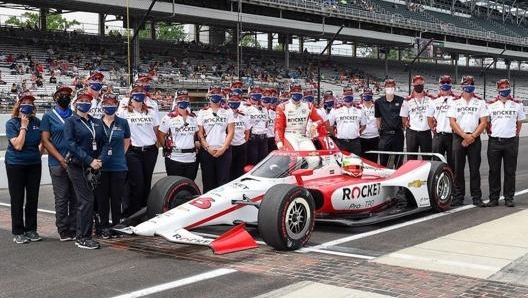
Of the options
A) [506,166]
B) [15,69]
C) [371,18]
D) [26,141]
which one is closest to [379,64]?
[371,18]

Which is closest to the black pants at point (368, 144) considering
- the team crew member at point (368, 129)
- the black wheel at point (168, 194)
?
the team crew member at point (368, 129)

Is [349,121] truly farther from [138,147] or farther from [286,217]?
[286,217]

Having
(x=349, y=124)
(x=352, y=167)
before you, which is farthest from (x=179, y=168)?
(x=349, y=124)

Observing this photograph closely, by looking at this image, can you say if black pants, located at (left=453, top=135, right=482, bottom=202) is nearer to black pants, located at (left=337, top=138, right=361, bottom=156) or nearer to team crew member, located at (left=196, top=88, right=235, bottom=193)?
black pants, located at (left=337, top=138, right=361, bottom=156)

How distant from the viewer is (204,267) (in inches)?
243

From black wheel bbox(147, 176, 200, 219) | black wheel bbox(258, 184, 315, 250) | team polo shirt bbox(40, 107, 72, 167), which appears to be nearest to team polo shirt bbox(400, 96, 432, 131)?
black wheel bbox(258, 184, 315, 250)

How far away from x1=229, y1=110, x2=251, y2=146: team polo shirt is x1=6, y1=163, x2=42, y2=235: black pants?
3.53m

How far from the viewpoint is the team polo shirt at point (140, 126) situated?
27.4ft

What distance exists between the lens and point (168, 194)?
7.75 m

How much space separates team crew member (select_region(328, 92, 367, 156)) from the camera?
36.5 feet

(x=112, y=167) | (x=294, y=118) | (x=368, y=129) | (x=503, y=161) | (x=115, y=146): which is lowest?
(x=503, y=161)

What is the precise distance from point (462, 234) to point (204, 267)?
3.35m

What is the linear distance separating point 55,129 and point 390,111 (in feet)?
18.9

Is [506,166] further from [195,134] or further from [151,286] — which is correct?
[151,286]
